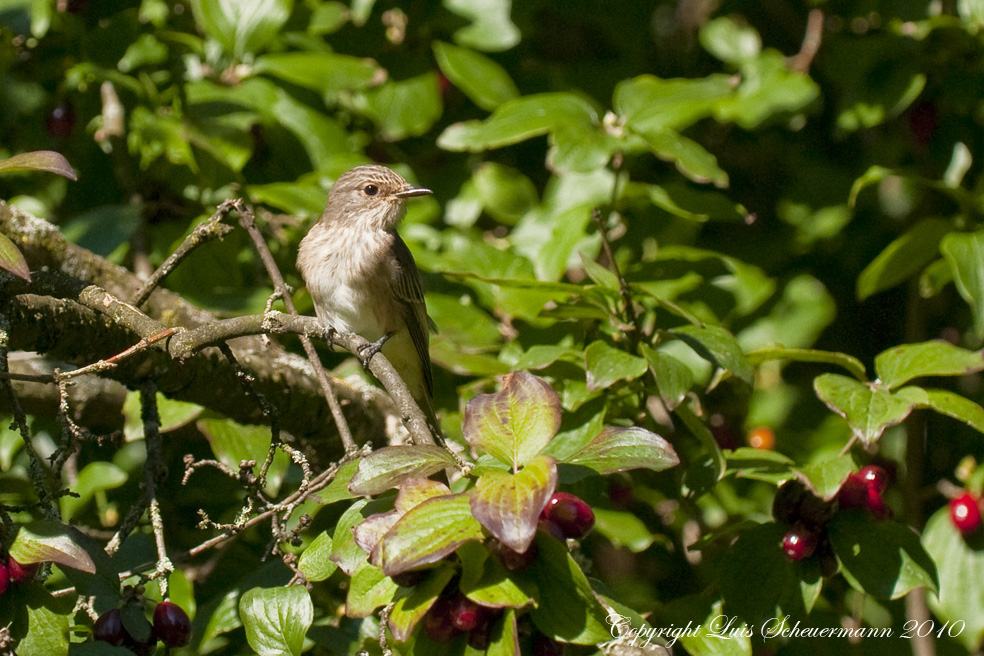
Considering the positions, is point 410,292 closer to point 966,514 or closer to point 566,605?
point 966,514

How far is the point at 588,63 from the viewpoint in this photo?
189 inches

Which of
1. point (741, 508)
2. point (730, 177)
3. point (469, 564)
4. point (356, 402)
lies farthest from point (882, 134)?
point (469, 564)

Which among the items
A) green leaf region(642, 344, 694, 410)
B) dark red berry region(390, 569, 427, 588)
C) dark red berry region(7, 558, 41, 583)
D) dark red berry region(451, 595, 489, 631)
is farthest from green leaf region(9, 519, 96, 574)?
green leaf region(642, 344, 694, 410)

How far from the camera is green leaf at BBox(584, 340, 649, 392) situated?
263 centimetres

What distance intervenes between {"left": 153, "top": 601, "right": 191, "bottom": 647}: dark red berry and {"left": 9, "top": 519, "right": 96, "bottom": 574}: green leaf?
383mm

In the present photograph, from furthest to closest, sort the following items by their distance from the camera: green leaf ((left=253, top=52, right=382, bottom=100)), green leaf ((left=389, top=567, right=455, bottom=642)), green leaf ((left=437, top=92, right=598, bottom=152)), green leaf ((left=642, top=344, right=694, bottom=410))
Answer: green leaf ((left=253, top=52, right=382, bottom=100)) → green leaf ((left=437, top=92, right=598, bottom=152)) → green leaf ((left=642, top=344, right=694, bottom=410)) → green leaf ((left=389, top=567, right=455, bottom=642))

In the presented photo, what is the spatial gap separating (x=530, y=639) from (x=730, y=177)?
379 cm

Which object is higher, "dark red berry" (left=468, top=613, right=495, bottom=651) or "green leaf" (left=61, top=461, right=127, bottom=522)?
"dark red berry" (left=468, top=613, right=495, bottom=651)

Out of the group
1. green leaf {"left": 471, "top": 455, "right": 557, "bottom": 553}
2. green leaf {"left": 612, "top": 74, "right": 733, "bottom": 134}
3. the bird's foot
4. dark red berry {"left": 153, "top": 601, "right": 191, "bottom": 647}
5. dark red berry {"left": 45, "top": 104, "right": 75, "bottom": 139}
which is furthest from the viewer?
dark red berry {"left": 45, "top": 104, "right": 75, "bottom": 139}

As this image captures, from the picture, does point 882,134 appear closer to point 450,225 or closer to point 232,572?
point 450,225

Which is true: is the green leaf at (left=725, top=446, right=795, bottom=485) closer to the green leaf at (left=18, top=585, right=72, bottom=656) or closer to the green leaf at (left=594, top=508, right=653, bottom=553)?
the green leaf at (left=594, top=508, right=653, bottom=553)

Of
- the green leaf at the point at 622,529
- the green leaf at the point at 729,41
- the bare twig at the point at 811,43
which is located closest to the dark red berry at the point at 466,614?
the green leaf at the point at 622,529

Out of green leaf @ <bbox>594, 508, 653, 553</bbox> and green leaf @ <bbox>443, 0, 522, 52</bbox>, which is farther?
green leaf @ <bbox>443, 0, 522, 52</bbox>

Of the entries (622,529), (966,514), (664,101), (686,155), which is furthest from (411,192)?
(966,514)
